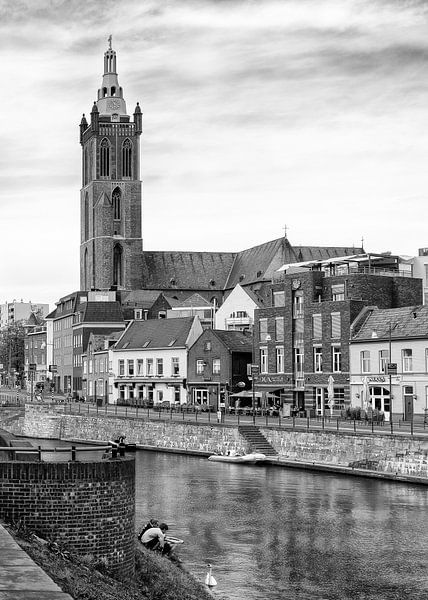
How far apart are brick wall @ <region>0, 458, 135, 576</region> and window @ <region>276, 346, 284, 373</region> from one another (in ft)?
222

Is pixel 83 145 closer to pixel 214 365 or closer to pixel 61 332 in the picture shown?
pixel 61 332

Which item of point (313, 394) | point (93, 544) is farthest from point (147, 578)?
point (313, 394)

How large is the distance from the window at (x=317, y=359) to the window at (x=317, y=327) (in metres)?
0.94

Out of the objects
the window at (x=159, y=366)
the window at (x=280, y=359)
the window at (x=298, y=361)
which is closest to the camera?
the window at (x=298, y=361)

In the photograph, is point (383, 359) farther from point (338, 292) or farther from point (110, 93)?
point (110, 93)

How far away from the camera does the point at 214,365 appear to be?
102000mm

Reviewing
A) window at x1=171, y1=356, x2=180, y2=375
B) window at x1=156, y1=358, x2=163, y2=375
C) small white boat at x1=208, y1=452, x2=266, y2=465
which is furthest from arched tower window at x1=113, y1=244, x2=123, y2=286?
small white boat at x1=208, y1=452, x2=266, y2=465

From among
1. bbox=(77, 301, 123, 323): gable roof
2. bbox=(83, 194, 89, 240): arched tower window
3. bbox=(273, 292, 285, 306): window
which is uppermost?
bbox=(83, 194, 89, 240): arched tower window

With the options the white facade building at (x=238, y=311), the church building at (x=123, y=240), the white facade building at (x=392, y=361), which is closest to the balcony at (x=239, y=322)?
the white facade building at (x=238, y=311)

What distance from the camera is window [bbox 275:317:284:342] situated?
8994 cm

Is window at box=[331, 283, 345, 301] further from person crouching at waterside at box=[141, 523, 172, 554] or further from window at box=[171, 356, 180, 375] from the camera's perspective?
person crouching at waterside at box=[141, 523, 172, 554]

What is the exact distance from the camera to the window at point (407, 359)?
7306 centimetres

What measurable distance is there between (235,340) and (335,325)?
22.6 meters

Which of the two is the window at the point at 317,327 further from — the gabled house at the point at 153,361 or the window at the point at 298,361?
the gabled house at the point at 153,361
